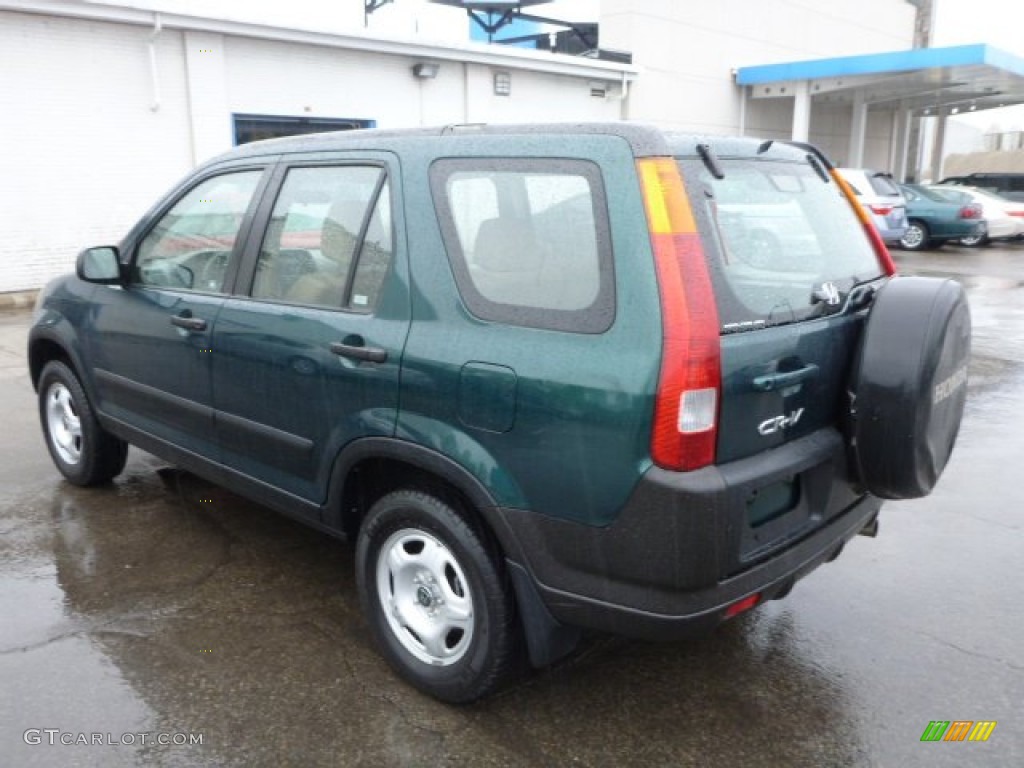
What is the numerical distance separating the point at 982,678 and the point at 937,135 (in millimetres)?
31680

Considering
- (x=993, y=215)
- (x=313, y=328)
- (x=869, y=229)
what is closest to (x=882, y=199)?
(x=993, y=215)

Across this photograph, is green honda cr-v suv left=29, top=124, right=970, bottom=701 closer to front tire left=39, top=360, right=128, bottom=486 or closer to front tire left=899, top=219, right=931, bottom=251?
front tire left=39, top=360, right=128, bottom=486

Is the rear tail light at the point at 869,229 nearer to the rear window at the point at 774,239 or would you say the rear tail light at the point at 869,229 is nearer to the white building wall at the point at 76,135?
the rear window at the point at 774,239

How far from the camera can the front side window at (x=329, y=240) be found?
2988 millimetres

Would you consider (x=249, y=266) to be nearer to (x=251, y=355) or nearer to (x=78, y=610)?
(x=251, y=355)

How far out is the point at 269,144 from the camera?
3.62 m

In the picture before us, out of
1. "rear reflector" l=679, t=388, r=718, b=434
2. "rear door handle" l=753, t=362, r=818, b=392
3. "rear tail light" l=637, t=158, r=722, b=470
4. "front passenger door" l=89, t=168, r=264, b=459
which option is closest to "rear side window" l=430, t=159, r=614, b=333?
"rear tail light" l=637, t=158, r=722, b=470

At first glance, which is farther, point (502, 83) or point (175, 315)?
point (502, 83)

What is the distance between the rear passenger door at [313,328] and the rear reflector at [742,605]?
3.83 feet

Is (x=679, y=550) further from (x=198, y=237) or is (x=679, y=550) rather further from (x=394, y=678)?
(x=198, y=237)

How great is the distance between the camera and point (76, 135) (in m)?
11.6

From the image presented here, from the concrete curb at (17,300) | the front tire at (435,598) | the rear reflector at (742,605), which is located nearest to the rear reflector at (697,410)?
the rear reflector at (742,605)

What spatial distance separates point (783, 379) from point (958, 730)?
131 cm

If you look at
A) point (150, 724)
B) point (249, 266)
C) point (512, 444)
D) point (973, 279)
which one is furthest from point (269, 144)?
point (973, 279)
